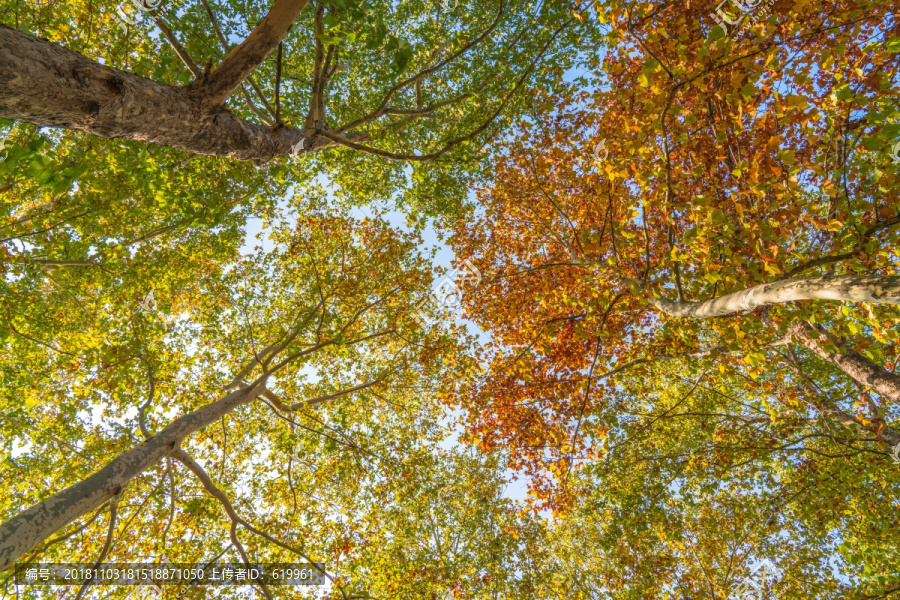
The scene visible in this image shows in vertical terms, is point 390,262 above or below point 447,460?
above

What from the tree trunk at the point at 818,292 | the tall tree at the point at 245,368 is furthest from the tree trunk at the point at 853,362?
the tall tree at the point at 245,368

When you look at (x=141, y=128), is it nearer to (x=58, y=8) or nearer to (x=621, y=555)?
(x=58, y=8)

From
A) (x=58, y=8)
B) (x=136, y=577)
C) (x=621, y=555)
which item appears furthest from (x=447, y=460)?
(x=58, y=8)

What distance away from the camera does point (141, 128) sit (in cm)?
307

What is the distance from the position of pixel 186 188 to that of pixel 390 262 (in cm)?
521

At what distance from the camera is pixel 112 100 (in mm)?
2740

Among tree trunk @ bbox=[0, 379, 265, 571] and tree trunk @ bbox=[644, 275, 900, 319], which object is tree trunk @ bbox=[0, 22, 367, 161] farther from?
tree trunk @ bbox=[644, 275, 900, 319]

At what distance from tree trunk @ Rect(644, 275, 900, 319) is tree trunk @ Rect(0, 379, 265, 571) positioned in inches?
270

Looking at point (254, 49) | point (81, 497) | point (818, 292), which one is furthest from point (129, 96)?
point (818, 292)

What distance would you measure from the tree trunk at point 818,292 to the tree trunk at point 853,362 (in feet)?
11.3

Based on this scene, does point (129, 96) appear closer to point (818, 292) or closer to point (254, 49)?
point (254, 49)

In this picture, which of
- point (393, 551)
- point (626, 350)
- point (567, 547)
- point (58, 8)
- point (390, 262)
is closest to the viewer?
point (58, 8)

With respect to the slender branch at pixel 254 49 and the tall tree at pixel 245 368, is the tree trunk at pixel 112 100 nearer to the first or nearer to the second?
the slender branch at pixel 254 49

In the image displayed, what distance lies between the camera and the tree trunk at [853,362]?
550 cm
